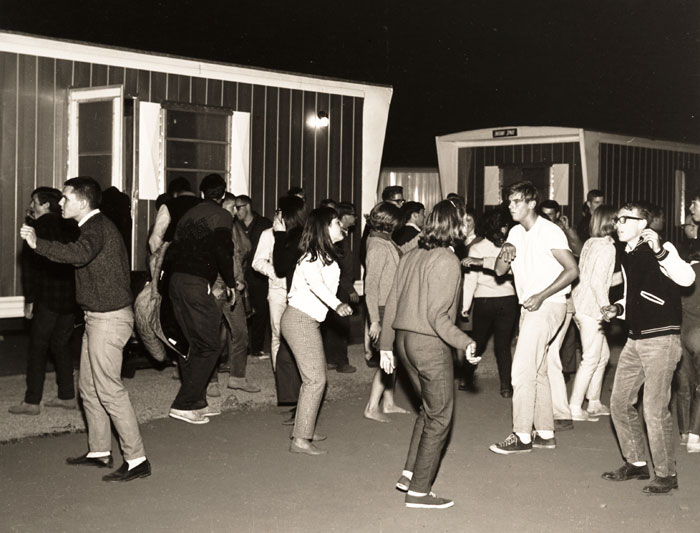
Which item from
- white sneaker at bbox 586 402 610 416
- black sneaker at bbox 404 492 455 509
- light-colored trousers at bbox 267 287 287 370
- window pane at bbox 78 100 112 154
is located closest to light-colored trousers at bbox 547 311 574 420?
white sneaker at bbox 586 402 610 416

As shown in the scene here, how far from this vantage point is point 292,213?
8945 millimetres

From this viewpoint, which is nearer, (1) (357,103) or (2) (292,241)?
(2) (292,241)

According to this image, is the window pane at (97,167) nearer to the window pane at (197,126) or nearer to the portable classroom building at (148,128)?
the portable classroom building at (148,128)

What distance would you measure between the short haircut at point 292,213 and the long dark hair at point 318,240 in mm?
→ 1237

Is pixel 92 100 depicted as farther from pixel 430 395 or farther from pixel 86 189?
pixel 430 395

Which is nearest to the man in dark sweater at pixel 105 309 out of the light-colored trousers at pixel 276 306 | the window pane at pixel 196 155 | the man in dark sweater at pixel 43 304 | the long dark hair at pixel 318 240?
the long dark hair at pixel 318 240

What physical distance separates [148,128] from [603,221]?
540cm

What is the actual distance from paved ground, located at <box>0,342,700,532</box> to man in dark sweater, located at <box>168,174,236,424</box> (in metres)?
0.45

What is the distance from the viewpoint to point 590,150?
1619 cm

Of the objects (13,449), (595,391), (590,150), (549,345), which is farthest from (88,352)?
(590,150)

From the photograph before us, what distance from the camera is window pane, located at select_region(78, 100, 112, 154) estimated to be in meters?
11.1

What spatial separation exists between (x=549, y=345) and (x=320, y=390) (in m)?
2.07

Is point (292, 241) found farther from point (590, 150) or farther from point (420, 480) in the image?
point (590, 150)

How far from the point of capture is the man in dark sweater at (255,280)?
11.5 metres
